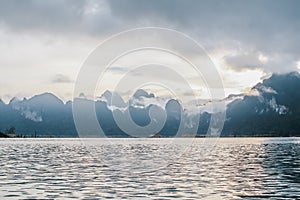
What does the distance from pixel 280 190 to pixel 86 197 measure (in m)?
19.8

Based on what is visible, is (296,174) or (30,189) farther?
(296,174)

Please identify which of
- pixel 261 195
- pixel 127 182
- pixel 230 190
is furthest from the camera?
pixel 127 182

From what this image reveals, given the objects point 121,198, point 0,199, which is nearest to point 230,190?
point 121,198

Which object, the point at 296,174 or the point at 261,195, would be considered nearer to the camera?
the point at 261,195

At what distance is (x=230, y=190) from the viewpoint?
4662cm

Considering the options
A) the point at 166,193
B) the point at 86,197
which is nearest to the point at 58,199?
the point at 86,197

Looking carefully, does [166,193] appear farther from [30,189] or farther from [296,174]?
[296,174]

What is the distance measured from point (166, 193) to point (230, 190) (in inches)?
279

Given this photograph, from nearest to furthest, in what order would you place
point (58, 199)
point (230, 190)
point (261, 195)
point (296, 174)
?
1. point (58, 199)
2. point (261, 195)
3. point (230, 190)
4. point (296, 174)

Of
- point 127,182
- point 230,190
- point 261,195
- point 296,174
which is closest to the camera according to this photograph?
point 261,195

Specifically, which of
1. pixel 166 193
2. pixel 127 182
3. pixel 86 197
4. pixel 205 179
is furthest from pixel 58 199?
pixel 205 179

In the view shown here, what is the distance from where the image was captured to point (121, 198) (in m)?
41.2

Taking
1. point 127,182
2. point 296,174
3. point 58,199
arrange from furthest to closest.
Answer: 1. point 296,174
2. point 127,182
3. point 58,199

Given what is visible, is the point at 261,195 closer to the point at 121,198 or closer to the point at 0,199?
the point at 121,198
